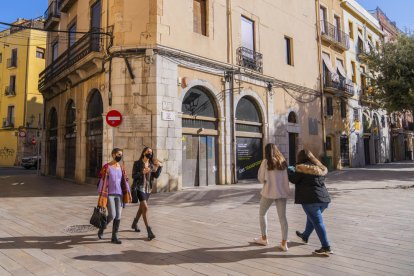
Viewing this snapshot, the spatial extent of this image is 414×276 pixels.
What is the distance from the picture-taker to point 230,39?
47.6 ft

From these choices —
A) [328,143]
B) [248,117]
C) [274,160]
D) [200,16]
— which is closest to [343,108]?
[328,143]

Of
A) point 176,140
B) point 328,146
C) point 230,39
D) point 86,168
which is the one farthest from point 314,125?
point 86,168

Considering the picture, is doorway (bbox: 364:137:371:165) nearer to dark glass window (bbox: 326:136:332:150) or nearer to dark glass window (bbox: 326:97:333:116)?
dark glass window (bbox: 326:136:332:150)

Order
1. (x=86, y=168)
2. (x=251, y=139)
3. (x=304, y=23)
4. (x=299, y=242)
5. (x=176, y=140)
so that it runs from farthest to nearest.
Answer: (x=304, y=23)
(x=251, y=139)
(x=86, y=168)
(x=176, y=140)
(x=299, y=242)

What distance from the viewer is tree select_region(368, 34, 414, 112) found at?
15.7 m

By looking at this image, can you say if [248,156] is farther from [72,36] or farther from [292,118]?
[72,36]

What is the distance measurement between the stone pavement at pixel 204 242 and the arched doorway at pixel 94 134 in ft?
15.6

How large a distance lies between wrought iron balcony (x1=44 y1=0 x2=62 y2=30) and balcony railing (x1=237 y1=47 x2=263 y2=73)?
36.3 feet

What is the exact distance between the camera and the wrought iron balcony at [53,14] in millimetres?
19138

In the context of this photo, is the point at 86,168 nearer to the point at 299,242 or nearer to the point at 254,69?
the point at 254,69

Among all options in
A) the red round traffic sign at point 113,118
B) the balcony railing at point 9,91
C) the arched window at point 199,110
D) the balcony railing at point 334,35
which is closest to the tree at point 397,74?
the balcony railing at point 334,35

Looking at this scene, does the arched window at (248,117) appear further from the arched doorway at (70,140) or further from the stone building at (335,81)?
the arched doorway at (70,140)

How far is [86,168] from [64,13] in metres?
9.52

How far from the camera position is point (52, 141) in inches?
770
